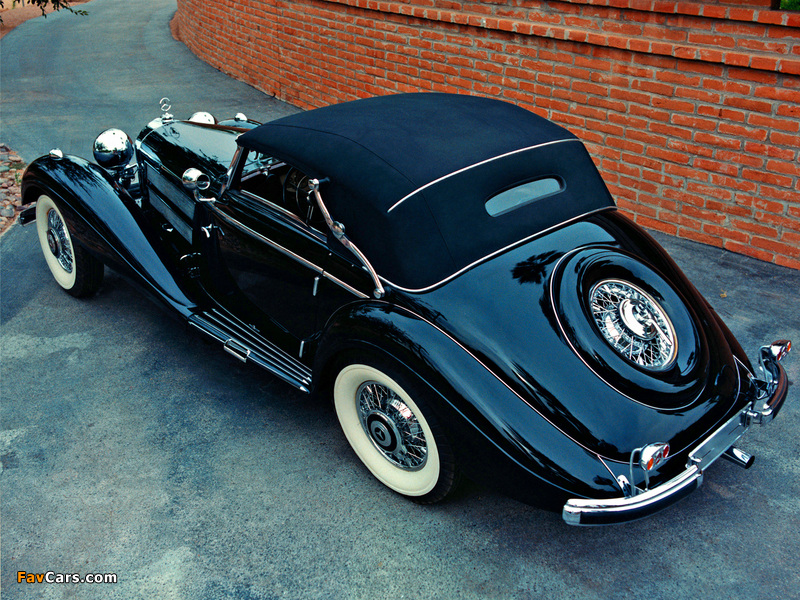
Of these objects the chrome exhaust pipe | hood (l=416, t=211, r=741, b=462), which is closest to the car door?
hood (l=416, t=211, r=741, b=462)

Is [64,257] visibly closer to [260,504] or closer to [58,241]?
[58,241]

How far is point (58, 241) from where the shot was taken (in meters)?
5.04

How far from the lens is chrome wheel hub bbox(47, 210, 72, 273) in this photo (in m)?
4.98

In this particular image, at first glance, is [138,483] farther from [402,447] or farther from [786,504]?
[786,504]

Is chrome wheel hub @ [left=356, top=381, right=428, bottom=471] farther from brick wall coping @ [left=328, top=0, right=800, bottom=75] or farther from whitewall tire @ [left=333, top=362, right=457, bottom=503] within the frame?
brick wall coping @ [left=328, top=0, right=800, bottom=75]

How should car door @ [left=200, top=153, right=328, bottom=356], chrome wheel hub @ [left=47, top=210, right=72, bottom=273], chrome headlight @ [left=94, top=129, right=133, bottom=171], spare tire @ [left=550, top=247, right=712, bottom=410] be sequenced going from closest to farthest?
spare tire @ [left=550, top=247, right=712, bottom=410] → car door @ [left=200, top=153, right=328, bottom=356] → chrome wheel hub @ [left=47, top=210, right=72, bottom=273] → chrome headlight @ [left=94, top=129, right=133, bottom=171]

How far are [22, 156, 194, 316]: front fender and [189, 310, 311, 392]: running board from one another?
16cm

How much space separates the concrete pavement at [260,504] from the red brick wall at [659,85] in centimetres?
68

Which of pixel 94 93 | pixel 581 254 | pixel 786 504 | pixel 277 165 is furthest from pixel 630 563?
pixel 94 93

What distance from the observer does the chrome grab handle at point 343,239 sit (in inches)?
124

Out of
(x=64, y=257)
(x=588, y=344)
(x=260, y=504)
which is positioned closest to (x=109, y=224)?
(x=64, y=257)

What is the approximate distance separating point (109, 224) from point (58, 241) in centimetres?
84

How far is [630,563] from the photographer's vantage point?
301 cm
